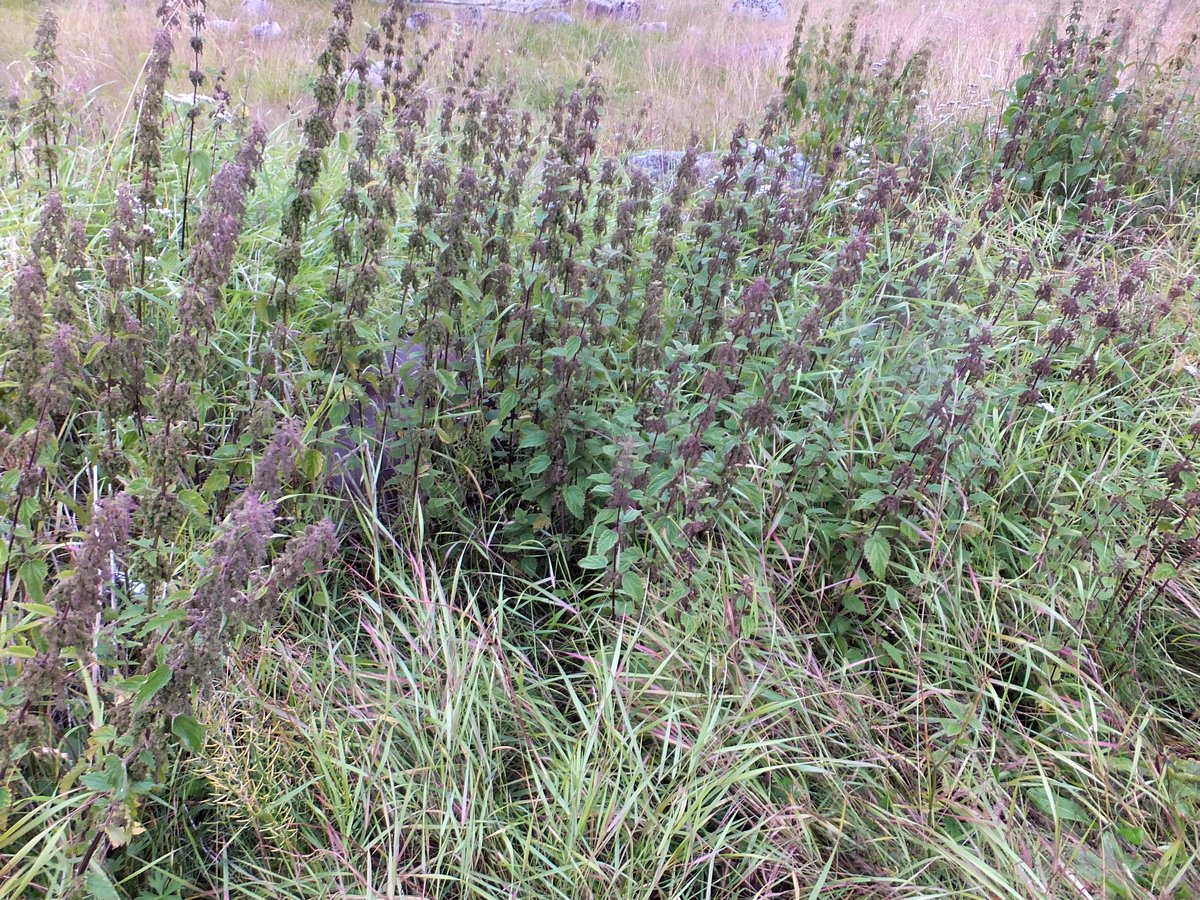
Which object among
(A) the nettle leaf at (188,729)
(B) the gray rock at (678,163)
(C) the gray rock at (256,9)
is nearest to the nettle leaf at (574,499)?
(A) the nettle leaf at (188,729)

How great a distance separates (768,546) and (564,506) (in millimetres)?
676

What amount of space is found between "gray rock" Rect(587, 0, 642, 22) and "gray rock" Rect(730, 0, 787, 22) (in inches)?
59.5

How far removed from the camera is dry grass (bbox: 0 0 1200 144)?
21.6 feet

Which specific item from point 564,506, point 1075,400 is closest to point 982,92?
point 1075,400

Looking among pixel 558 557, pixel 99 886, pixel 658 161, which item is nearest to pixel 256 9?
pixel 658 161

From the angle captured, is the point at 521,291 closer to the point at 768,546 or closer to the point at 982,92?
the point at 768,546

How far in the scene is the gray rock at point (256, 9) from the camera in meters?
10.6

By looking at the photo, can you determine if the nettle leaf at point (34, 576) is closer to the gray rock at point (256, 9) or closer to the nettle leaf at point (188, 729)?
the nettle leaf at point (188, 729)

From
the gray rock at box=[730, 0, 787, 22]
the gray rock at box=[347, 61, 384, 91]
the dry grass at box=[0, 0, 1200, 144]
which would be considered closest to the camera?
the gray rock at box=[347, 61, 384, 91]

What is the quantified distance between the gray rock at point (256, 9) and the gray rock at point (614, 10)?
463 cm

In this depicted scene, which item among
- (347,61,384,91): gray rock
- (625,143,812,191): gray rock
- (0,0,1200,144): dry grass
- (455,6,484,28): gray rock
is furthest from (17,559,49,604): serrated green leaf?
(455,6,484,28): gray rock

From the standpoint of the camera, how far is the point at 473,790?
207cm

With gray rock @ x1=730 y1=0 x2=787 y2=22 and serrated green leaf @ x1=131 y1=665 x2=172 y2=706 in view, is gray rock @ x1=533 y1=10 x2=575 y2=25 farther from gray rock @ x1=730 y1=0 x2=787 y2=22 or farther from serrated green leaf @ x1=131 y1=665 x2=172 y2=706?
serrated green leaf @ x1=131 y1=665 x2=172 y2=706

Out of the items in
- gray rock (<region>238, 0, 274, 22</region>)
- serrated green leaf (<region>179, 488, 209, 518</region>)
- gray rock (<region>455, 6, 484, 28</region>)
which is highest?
gray rock (<region>455, 6, 484, 28</region>)
